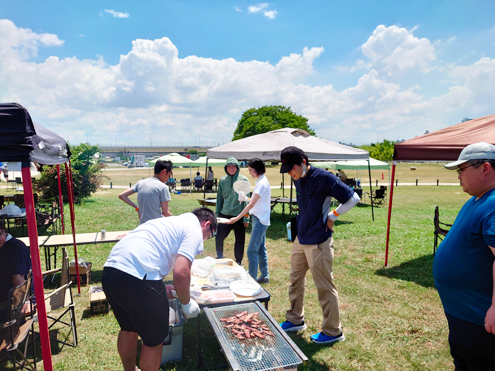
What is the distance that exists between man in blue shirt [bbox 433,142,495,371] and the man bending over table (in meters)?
1.79

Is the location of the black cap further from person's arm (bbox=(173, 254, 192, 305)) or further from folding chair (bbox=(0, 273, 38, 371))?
folding chair (bbox=(0, 273, 38, 371))

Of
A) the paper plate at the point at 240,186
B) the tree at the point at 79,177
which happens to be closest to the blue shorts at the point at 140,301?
the paper plate at the point at 240,186

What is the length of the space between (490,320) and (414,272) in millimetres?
4728

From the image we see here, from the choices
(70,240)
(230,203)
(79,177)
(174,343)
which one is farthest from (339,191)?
(79,177)

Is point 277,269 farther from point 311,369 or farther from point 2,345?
point 2,345

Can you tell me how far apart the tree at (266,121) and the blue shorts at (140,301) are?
4752 centimetres

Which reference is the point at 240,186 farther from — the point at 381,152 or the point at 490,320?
the point at 381,152

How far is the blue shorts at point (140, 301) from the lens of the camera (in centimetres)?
228

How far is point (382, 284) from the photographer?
5.51m

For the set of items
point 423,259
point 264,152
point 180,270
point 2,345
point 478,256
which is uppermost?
point 264,152

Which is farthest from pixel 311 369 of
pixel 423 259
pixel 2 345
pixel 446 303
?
pixel 423 259

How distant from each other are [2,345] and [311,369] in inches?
111

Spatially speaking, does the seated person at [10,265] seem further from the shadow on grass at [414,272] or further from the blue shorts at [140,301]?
the shadow on grass at [414,272]

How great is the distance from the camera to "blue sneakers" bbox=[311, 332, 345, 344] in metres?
3.62
